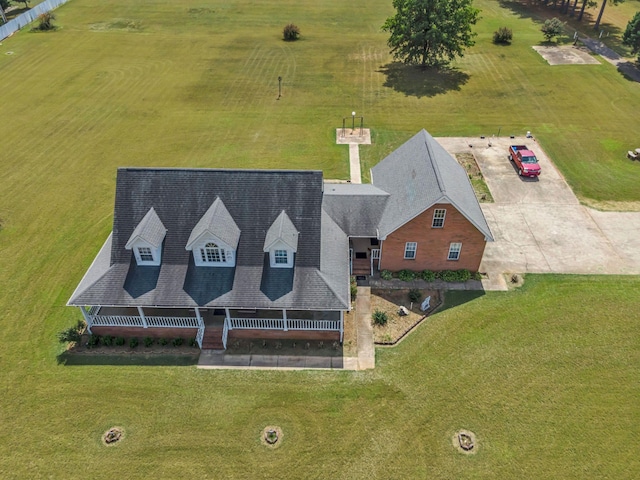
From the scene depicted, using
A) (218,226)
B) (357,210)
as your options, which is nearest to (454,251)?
(357,210)

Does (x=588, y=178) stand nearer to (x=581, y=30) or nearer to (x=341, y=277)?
(x=341, y=277)

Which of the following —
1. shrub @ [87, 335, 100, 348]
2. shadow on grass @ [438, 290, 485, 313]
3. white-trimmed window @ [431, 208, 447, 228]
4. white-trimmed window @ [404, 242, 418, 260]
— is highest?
white-trimmed window @ [431, 208, 447, 228]

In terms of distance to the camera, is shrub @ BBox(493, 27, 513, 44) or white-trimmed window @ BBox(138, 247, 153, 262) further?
shrub @ BBox(493, 27, 513, 44)

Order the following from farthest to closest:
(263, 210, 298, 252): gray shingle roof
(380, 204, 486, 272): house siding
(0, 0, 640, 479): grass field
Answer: (380, 204, 486, 272): house siding, (263, 210, 298, 252): gray shingle roof, (0, 0, 640, 479): grass field

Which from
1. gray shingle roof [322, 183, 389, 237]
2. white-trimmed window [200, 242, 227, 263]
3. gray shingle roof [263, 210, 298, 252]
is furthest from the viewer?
gray shingle roof [322, 183, 389, 237]

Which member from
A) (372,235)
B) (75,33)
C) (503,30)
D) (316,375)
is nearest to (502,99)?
(503,30)

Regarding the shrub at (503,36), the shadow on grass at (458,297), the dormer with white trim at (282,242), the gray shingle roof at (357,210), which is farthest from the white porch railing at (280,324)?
the shrub at (503,36)

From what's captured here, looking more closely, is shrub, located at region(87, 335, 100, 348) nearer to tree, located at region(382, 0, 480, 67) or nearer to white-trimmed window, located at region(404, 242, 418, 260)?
white-trimmed window, located at region(404, 242, 418, 260)

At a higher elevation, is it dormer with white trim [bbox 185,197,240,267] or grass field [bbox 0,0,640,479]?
dormer with white trim [bbox 185,197,240,267]

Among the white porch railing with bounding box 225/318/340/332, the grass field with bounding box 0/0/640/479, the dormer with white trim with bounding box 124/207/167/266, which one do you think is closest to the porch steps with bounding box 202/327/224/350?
the white porch railing with bounding box 225/318/340/332
